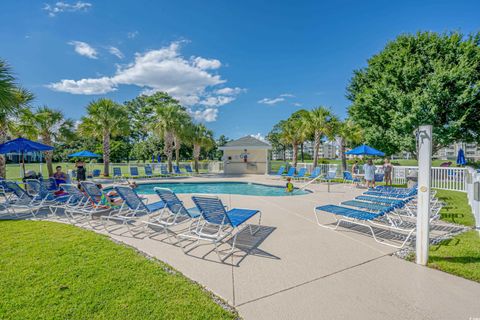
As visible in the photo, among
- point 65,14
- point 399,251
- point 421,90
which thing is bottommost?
point 399,251

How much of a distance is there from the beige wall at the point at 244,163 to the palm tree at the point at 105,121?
10.0 m

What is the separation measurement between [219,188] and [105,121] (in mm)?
11086

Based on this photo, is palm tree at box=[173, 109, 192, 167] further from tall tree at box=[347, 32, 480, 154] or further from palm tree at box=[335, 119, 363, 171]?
tall tree at box=[347, 32, 480, 154]

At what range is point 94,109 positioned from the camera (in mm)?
18281

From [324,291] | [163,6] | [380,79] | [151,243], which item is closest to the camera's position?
[324,291]

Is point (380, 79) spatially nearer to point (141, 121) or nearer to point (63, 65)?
point (63, 65)

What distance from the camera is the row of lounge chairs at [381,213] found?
4.65 m

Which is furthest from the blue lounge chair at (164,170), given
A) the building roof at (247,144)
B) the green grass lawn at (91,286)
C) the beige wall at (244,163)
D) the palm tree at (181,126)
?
the green grass lawn at (91,286)

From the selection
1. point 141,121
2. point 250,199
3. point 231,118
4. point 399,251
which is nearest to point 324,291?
point 399,251

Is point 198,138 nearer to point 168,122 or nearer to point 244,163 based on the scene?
point 168,122

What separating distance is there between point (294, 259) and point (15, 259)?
444 cm

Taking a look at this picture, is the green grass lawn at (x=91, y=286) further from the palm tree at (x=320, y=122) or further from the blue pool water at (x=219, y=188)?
the palm tree at (x=320, y=122)

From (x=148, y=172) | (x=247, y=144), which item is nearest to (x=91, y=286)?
(x=148, y=172)

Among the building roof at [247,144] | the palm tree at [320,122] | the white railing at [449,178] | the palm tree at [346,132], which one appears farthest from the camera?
the building roof at [247,144]
